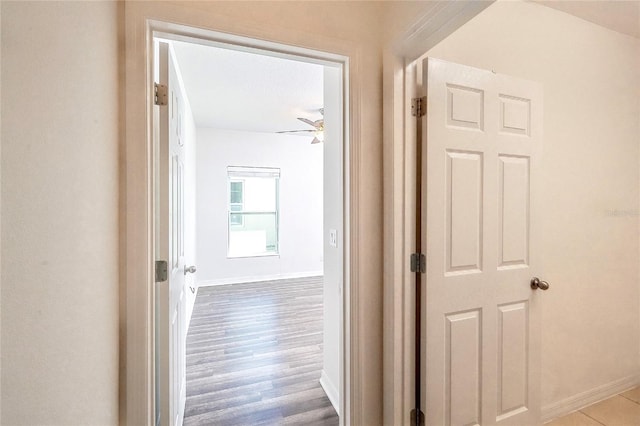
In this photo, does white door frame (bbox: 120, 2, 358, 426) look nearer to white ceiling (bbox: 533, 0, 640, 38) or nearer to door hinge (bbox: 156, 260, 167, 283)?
door hinge (bbox: 156, 260, 167, 283)

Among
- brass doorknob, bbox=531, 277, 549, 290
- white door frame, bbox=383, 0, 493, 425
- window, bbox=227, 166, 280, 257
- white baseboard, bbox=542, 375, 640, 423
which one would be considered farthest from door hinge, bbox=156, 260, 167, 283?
window, bbox=227, 166, 280, 257

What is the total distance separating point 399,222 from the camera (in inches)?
53.6

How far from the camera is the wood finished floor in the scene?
193 cm

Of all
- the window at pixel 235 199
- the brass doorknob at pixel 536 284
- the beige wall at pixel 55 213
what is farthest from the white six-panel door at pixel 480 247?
the window at pixel 235 199

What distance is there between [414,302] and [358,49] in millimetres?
1249

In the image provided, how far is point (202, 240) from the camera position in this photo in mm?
5105

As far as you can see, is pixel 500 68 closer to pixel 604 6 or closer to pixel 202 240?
pixel 604 6

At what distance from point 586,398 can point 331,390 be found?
5.70 ft

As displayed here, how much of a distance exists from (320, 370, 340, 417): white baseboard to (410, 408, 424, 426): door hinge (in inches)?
26.5

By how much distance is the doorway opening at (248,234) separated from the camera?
141cm

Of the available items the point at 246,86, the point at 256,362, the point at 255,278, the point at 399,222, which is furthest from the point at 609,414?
the point at 255,278

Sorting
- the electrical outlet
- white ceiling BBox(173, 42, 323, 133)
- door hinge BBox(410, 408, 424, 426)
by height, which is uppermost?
white ceiling BBox(173, 42, 323, 133)

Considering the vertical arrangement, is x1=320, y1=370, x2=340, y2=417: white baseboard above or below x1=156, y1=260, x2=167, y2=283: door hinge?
below

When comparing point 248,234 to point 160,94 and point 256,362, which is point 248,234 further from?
point 160,94
